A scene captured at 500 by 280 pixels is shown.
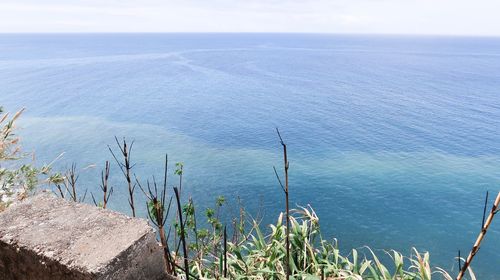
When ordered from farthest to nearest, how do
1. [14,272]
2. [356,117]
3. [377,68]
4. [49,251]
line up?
[377,68] → [356,117] → [14,272] → [49,251]

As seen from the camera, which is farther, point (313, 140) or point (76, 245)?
point (313, 140)

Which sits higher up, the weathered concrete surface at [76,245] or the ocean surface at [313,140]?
the weathered concrete surface at [76,245]

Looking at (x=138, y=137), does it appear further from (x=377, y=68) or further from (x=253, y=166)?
(x=377, y=68)

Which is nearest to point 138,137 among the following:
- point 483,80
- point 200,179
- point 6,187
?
point 200,179

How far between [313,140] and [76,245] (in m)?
46.1

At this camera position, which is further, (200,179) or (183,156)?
(183,156)

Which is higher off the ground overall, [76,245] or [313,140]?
[76,245]

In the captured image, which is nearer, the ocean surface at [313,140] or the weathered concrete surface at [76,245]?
the weathered concrete surface at [76,245]

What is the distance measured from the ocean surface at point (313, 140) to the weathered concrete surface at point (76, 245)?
65.7 feet

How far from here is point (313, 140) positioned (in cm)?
4728

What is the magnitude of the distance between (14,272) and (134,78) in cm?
8695

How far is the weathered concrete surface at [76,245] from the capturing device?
1.92m

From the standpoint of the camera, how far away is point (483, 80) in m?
83.6

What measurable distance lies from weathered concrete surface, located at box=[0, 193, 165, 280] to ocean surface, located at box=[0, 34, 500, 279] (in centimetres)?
2003
